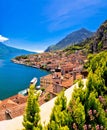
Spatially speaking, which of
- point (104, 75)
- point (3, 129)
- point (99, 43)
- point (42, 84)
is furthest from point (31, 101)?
point (99, 43)

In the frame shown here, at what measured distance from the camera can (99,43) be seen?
313ft

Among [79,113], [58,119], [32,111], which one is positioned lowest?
[58,119]

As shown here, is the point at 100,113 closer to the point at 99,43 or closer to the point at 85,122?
the point at 85,122

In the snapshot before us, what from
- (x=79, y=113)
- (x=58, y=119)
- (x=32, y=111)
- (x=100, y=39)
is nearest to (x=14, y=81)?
(x=100, y=39)

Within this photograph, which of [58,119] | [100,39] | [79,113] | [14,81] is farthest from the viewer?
[100,39]

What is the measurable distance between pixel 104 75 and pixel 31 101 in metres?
5.87

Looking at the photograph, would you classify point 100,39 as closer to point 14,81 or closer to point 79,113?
point 14,81

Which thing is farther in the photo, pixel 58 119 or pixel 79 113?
pixel 79 113

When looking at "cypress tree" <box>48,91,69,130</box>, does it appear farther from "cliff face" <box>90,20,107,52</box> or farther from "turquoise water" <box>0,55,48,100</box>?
"cliff face" <box>90,20,107,52</box>

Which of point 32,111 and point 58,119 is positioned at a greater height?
point 32,111

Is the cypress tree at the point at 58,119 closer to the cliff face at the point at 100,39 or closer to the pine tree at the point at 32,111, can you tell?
the pine tree at the point at 32,111

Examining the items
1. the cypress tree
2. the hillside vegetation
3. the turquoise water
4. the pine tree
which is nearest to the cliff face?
the turquoise water

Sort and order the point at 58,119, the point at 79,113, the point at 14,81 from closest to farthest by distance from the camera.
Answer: the point at 58,119 < the point at 79,113 < the point at 14,81

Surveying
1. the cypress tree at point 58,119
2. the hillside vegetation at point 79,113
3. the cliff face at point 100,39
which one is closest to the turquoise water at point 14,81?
the cliff face at point 100,39
